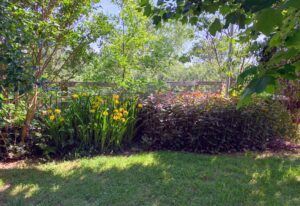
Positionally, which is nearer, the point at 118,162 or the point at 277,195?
the point at 277,195

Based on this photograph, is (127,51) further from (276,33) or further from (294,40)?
(294,40)

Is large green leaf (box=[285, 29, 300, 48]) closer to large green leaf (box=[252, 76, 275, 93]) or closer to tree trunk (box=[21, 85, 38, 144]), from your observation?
large green leaf (box=[252, 76, 275, 93])

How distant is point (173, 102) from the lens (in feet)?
14.3

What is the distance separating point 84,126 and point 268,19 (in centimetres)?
352

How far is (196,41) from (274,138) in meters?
3.41

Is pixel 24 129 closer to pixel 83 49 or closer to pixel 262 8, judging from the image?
pixel 83 49

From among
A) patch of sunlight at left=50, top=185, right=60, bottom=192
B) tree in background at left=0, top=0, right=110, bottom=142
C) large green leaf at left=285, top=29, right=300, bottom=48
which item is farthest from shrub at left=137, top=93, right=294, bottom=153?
large green leaf at left=285, top=29, right=300, bottom=48

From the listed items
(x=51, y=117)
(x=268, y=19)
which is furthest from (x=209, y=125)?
(x=268, y=19)

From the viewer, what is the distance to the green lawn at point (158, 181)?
2572mm

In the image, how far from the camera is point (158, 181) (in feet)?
9.73

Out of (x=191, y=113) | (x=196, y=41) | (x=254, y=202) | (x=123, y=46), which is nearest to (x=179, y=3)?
(x=254, y=202)

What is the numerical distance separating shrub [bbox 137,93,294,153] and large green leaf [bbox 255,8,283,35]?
334 centimetres

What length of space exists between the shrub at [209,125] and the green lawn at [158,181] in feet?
1.13

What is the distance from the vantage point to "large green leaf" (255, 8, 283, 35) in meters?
0.74
